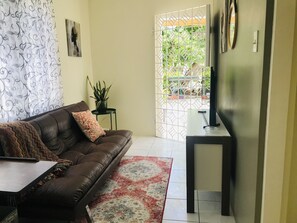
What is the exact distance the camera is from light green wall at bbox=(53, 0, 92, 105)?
340cm

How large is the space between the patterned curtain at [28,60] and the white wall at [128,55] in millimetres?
A: 1283

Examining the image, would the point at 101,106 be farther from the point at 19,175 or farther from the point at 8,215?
the point at 8,215

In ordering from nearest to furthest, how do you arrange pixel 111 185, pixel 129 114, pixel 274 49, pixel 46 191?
1. pixel 274 49
2. pixel 46 191
3. pixel 111 185
4. pixel 129 114

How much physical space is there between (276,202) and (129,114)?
336cm

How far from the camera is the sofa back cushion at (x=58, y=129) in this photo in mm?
2396

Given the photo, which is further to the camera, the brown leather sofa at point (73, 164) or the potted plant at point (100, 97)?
the potted plant at point (100, 97)

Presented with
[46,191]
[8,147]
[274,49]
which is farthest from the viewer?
[8,147]

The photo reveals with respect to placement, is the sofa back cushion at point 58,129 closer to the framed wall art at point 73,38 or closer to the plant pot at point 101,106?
the plant pot at point 101,106

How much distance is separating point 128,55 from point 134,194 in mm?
2661

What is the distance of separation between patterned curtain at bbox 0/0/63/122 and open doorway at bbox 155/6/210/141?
1.71 m

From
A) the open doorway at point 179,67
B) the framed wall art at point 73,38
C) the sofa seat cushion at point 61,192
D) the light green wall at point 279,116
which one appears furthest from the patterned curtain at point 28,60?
the light green wall at point 279,116

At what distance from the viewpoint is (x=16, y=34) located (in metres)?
2.41

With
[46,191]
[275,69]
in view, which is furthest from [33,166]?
[275,69]

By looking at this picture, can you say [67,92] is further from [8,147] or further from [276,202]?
[276,202]
